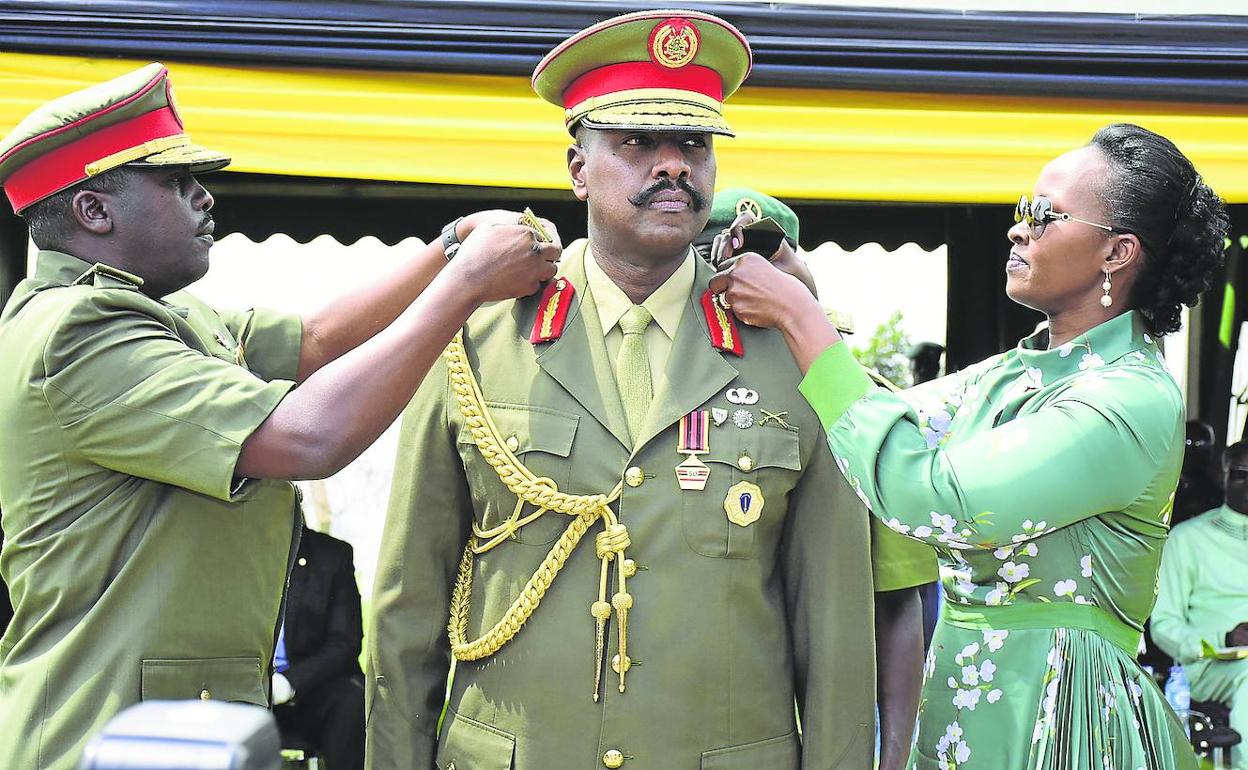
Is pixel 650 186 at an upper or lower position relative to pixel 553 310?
upper

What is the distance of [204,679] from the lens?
250 centimetres

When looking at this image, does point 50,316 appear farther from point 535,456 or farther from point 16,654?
point 535,456

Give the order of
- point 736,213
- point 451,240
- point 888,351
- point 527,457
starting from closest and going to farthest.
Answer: point 527,457
point 451,240
point 736,213
point 888,351

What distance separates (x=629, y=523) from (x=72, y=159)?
127 cm

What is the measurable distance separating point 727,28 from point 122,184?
121 centimetres

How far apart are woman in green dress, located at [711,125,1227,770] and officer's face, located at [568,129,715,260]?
161 mm

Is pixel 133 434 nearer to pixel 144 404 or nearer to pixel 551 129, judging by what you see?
pixel 144 404

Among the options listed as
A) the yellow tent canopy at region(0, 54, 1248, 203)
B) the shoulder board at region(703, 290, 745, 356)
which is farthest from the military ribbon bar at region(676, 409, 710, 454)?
the yellow tent canopy at region(0, 54, 1248, 203)

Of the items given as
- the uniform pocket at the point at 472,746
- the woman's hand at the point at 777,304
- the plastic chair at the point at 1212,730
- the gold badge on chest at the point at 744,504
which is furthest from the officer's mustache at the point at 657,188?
the plastic chair at the point at 1212,730

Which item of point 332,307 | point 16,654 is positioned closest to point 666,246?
point 332,307

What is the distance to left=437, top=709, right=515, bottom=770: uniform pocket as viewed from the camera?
2.53m

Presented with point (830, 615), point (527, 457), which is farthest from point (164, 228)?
point (830, 615)

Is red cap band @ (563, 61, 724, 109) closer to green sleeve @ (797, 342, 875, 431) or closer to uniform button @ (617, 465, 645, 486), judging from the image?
green sleeve @ (797, 342, 875, 431)

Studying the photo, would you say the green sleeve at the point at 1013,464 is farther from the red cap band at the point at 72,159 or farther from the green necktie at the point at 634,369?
the red cap band at the point at 72,159
